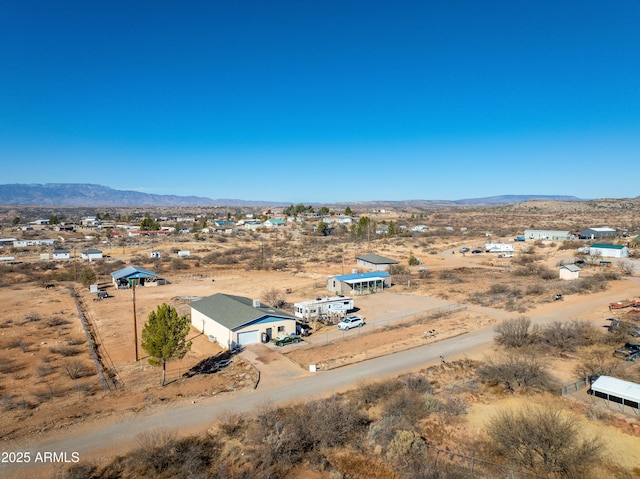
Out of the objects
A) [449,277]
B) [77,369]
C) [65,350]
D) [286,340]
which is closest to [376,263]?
[449,277]

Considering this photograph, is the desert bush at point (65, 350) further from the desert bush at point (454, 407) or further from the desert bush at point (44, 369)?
the desert bush at point (454, 407)

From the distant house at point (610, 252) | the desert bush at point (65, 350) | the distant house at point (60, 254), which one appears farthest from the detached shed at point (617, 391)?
the distant house at point (60, 254)

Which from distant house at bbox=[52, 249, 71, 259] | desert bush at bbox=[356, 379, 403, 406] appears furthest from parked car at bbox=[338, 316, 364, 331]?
distant house at bbox=[52, 249, 71, 259]

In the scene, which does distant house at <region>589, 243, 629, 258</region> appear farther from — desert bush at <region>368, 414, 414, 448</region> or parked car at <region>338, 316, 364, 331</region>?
desert bush at <region>368, 414, 414, 448</region>

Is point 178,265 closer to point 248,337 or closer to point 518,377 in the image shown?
point 248,337

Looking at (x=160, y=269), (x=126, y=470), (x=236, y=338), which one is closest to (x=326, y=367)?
(x=236, y=338)

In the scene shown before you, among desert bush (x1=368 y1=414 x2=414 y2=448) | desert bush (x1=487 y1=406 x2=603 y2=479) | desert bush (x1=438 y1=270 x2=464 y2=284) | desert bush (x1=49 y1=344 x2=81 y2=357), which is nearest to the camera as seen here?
desert bush (x1=487 y1=406 x2=603 y2=479)
